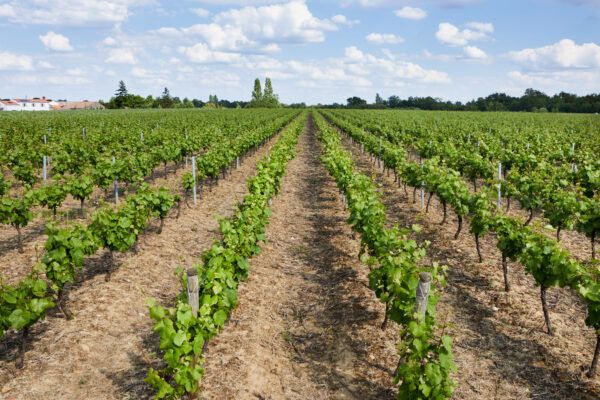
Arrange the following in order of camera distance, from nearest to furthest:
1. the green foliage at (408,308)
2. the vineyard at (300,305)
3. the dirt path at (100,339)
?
the green foliage at (408,308), the vineyard at (300,305), the dirt path at (100,339)

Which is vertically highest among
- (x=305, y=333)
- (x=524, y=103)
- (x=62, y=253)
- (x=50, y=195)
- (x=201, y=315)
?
(x=524, y=103)

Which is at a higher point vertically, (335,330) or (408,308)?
(408,308)

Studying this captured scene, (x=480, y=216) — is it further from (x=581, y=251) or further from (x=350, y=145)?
(x=350, y=145)

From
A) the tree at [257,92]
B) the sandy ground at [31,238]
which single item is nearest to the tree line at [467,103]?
the tree at [257,92]

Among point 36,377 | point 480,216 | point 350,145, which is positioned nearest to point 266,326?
point 36,377

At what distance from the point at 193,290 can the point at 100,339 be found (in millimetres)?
2405

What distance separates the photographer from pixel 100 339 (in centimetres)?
662

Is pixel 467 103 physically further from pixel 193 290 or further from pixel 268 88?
pixel 193 290

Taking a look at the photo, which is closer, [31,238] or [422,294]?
[422,294]

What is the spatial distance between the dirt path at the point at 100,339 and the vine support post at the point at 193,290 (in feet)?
2.47

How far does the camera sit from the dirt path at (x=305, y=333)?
5.82 m

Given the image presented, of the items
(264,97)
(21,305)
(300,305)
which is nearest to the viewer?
(21,305)

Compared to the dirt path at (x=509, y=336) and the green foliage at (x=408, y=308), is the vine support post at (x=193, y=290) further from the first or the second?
the dirt path at (x=509, y=336)

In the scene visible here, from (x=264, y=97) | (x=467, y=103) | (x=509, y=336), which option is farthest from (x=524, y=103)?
(x=509, y=336)
